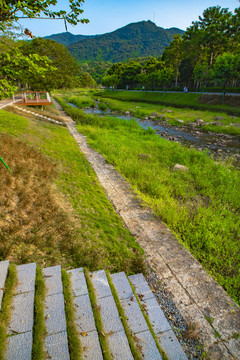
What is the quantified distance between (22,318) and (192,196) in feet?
25.4

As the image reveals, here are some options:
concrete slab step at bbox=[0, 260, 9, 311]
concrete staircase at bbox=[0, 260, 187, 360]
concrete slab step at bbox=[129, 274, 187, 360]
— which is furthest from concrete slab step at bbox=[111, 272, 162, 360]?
concrete slab step at bbox=[0, 260, 9, 311]

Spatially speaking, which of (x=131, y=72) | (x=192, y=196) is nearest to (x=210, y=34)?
(x=131, y=72)

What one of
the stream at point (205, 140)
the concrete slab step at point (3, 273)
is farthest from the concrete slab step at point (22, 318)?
the stream at point (205, 140)

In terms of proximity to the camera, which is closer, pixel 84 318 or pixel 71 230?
pixel 84 318

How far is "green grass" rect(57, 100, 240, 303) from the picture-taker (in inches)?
214

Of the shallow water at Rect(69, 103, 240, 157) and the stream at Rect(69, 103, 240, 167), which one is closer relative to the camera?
the stream at Rect(69, 103, 240, 167)

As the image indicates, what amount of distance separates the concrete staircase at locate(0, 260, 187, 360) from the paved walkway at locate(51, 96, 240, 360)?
0.66 metres

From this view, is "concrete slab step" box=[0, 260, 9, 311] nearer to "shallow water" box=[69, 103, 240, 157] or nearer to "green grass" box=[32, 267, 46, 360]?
"green grass" box=[32, 267, 46, 360]

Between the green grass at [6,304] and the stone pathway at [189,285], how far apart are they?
305cm

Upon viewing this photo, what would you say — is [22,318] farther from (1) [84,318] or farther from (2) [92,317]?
(2) [92,317]

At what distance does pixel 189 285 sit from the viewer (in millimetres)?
4457

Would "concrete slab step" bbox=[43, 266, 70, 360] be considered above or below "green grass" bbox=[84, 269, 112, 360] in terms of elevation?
above

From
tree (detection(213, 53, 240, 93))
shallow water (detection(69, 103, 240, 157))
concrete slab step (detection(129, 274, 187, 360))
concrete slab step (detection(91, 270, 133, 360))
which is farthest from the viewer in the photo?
tree (detection(213, 53, 240, 93))

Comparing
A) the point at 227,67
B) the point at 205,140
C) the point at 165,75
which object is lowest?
the point at 205,140
